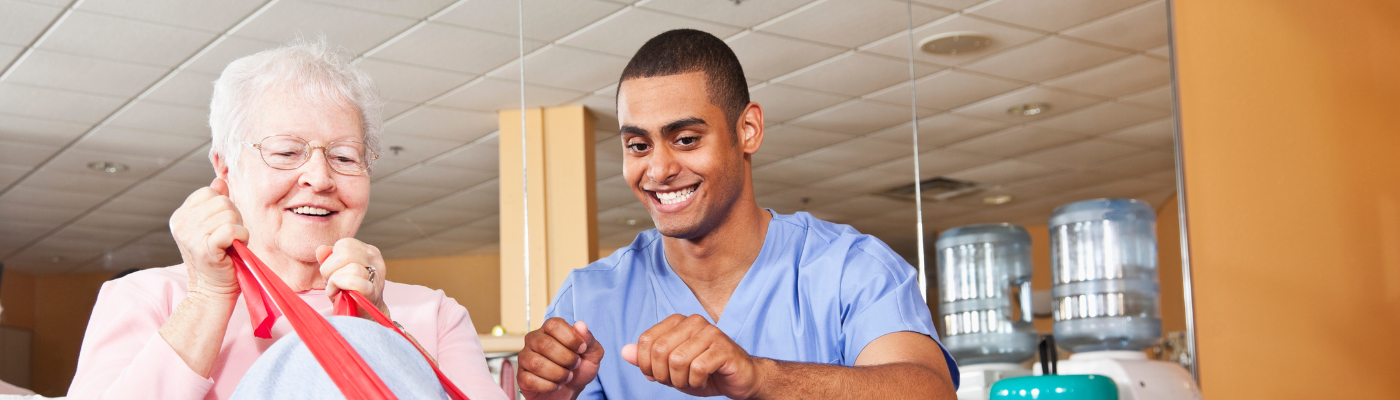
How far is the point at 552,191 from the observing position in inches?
198

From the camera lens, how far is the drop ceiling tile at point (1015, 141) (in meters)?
4.75

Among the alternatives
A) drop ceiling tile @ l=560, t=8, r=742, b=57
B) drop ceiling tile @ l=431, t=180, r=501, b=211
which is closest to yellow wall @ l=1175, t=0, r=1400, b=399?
drop ceiling tile @ l=560, t=8, r=742, b=57

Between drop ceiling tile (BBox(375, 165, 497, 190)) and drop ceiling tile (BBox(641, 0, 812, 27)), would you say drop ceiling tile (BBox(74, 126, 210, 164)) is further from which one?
drop ceiling tile (BBox(641, 0, 812, 27))

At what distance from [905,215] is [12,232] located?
13.2 ft

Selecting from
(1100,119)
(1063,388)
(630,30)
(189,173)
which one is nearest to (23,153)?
(189,173)

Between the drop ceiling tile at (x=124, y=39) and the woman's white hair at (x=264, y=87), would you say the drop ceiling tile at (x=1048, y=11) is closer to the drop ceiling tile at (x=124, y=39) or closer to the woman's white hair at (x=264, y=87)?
the drop ceiling tile at (x=124, y=39)

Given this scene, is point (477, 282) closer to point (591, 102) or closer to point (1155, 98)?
point (591, 102)

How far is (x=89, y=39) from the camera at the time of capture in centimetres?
408

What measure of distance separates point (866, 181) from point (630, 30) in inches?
51.1

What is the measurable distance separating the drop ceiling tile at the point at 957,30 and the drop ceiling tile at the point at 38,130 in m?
3.69

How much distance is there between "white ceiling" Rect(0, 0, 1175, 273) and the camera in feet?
13.6

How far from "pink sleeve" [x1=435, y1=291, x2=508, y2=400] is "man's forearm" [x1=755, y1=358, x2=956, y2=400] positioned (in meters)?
0.33

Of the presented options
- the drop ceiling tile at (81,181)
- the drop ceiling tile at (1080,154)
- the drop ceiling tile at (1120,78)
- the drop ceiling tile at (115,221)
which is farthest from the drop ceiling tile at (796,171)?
the drop ceiling tile at (81,181)

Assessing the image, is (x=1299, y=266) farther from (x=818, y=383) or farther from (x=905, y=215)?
(x=818, y=383)
